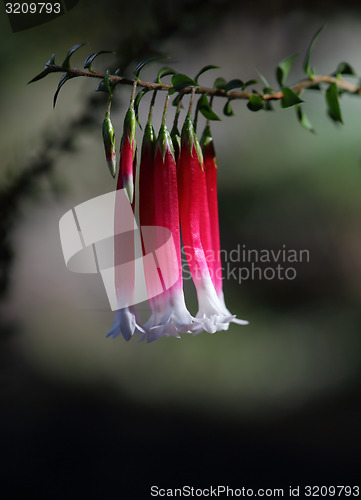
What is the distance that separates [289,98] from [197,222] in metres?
0.12

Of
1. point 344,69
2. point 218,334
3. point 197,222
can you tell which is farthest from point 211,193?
point 218,334

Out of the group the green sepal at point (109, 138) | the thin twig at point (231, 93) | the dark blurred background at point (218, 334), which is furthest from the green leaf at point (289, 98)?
the dark blurred background at point (218, 334)

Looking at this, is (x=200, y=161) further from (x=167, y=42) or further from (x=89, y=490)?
(x=89, y=490)

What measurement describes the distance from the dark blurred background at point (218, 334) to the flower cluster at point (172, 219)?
30 cm

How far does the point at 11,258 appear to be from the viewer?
62 centimetres

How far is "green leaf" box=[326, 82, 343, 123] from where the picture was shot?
29cm

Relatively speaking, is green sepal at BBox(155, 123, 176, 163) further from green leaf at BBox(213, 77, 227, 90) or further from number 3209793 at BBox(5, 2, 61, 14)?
number 3209793 at BBox(5, 2, 61, 14)

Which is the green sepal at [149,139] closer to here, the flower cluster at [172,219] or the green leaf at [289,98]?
the flower cluster at [172,219]

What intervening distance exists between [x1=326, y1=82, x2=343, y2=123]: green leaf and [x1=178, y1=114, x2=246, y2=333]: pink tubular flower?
0.11m

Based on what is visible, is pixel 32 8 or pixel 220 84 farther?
pixel 32 8

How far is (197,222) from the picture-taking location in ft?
1.19

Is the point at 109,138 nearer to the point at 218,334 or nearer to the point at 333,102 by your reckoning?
the point at 333,102

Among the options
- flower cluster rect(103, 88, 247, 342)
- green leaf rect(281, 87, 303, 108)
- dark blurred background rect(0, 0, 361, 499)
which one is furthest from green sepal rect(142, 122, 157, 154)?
dark blurred background rect(0, 0, 361, 499)

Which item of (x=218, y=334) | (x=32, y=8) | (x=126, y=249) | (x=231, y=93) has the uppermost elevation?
(x=32, y=8)
